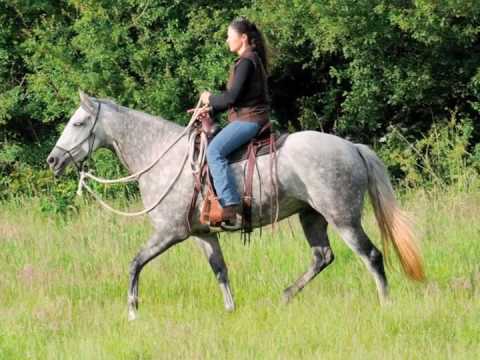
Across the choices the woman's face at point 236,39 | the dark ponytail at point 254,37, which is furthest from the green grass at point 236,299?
the woman's face at point 236,39

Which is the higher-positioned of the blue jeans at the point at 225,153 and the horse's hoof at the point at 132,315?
the blue jeans at the point at 225,153

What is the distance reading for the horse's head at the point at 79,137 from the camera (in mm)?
8211

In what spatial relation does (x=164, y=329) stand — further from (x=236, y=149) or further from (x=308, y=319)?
(x=236, y=149)

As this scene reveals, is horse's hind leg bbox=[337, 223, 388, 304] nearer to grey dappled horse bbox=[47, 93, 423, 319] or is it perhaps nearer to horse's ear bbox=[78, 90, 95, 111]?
grey dappled horse bbox=[47, 93, 423, 319]

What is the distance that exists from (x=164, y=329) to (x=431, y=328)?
1.93 meters

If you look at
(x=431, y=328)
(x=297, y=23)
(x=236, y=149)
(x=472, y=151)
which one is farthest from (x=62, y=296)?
(x=472, y=151)

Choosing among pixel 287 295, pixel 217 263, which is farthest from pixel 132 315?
pixel 287 295

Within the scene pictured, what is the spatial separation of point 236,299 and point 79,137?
1.96 m

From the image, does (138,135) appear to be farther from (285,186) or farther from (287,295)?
(287,295)

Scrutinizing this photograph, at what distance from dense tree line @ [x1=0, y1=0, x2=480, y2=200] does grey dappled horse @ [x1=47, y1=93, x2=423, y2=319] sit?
5040 mm

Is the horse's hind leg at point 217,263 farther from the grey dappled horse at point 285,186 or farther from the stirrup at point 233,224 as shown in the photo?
the stirrup at point 233,224

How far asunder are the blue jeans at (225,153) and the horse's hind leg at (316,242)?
3.04 ft

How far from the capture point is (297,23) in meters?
14.0

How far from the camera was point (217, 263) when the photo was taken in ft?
27.2
